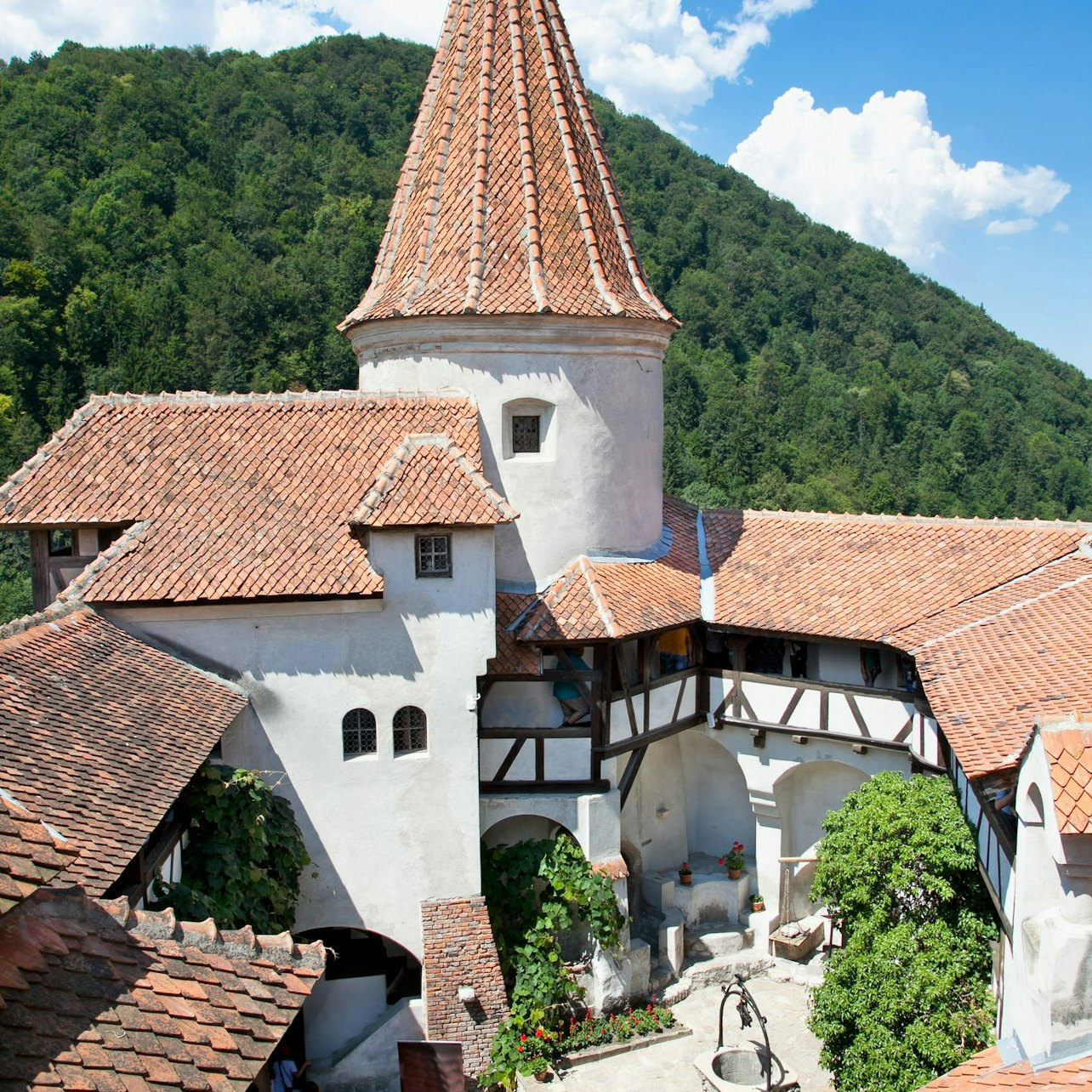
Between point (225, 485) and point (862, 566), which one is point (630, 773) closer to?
point (862, 566)

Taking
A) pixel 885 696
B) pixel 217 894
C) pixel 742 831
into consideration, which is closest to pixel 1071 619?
pixel 885 696

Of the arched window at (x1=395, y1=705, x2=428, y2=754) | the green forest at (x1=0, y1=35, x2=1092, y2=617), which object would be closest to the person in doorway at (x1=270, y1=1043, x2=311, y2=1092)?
the arched window at (x1=395, y1=705, x2=428, y2=754)

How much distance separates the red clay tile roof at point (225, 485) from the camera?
51.5 feet

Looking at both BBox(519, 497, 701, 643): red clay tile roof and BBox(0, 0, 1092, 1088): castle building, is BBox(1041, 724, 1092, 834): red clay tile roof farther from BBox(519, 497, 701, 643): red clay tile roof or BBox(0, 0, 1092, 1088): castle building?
BBox(519, 497, 701, 643): red clay tile roof

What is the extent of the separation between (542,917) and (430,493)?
6.55 metres

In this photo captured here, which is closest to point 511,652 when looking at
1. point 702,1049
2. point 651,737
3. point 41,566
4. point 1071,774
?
point 651,737

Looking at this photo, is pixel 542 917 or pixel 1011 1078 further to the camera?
pixel 542 917

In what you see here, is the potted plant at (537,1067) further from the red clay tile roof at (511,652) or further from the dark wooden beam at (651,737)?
the red clay tile roof at (511,652)

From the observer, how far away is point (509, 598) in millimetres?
18422

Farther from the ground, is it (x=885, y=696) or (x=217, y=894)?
(x=885, y=696)

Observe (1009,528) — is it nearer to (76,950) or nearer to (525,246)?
(525,246)

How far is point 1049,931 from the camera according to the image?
1091 cm

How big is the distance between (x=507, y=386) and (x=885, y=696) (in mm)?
7490

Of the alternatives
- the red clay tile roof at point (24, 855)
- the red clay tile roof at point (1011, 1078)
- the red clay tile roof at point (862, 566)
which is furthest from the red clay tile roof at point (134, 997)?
the red clay tile roof at point (862, 566)
